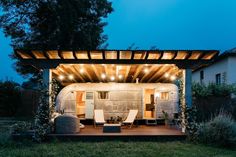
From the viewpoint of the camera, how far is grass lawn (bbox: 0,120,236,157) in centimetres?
908

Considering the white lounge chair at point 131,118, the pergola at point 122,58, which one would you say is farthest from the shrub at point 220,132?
the white lounge chair at point 131,118

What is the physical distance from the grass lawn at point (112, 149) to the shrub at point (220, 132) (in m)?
0.49

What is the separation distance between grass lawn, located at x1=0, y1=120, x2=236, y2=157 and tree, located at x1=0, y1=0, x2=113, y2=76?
13.1 m

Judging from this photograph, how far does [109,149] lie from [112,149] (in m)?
0.09

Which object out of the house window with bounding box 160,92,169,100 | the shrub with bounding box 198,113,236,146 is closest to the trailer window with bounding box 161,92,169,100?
the house window with bounding box 160,92,169,100

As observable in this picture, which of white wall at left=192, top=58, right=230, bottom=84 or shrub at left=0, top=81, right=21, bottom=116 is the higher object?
white wall at left=192, top=58, right=230, bottom=84

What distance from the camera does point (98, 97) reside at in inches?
682

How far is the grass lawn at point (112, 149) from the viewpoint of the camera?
9.08m

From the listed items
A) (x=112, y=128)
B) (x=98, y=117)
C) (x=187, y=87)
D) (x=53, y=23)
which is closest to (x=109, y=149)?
(x=112, y=128)

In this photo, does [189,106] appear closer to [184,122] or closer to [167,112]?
[184,122]

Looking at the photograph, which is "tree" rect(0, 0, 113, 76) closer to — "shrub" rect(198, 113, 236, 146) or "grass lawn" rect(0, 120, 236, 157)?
"grass lawn" rect(0, 120, 236, 157)

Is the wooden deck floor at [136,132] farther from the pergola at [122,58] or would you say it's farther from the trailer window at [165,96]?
the trailer window at [165,96]

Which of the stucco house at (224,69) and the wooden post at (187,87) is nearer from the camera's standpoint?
the wooden post at (187,87)

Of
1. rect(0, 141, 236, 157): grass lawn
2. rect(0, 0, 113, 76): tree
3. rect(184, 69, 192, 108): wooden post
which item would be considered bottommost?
rect(0, 141, 236, 157): grass lawn
